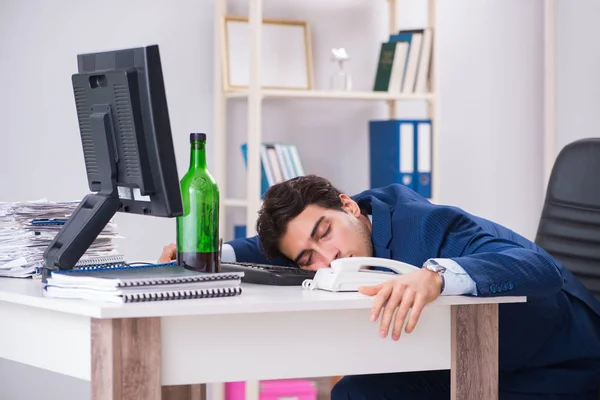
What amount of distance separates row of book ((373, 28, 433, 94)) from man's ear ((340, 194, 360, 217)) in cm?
162

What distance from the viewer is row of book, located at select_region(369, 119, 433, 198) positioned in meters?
3.71

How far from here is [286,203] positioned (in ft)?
6.91

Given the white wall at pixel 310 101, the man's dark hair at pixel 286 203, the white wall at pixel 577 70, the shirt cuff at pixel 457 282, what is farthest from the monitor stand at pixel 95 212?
the white wall at pixel 577 70

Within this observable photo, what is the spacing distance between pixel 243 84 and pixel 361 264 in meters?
2.11

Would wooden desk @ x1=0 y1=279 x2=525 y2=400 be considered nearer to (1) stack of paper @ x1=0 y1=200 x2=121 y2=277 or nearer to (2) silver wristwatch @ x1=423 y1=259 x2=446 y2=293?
(2) silver wristwatch @ x1=423 y1=259 x2=446 y2=293

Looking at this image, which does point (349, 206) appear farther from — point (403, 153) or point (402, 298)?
point (403, 153)

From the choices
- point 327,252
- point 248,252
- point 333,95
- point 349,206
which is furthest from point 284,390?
point 327,252

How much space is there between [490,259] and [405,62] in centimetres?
218

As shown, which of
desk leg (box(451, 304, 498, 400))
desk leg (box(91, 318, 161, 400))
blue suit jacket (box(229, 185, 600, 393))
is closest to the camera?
desk leg (box(91, 318, 161, 400))

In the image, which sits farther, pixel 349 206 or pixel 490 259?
pixel 349 206

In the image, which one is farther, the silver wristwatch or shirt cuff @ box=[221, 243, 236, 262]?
shirt cuff @ box=[221, 243, 236, 262]

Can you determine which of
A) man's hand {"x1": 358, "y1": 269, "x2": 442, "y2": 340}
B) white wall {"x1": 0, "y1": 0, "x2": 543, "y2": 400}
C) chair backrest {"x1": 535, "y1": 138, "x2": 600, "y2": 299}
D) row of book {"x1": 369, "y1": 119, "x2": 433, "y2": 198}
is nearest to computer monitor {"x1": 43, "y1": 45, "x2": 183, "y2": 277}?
man's hand {"x1": 358, "y1": 269, "x2": 442, "y2": 340}

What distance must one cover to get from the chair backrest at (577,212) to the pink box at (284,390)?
136 centimetres

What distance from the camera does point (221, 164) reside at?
3.74 meters
